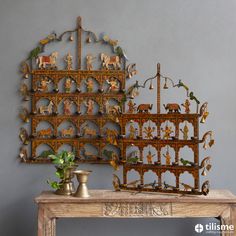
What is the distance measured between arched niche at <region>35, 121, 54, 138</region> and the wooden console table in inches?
26.6

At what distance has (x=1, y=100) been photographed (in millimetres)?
3723

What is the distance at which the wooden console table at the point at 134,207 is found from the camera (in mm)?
3143

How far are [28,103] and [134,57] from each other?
0.96 metres

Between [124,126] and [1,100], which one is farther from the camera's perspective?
[1,100]

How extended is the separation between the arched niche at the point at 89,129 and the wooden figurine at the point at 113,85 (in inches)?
12.1

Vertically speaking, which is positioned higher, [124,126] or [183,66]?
[183,66]

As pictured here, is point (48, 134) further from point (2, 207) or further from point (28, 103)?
point (2, 207)

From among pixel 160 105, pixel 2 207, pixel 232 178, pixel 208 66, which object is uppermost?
pixel 208 66

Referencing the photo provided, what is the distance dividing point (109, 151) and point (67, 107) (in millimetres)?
499

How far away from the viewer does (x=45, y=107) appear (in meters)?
3.70

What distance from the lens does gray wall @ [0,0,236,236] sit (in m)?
3.69

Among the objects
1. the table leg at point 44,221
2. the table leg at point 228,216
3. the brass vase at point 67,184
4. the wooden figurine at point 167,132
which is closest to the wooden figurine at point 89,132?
the brass vase at point 67,184

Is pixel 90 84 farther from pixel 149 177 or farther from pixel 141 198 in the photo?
pixel 141 198

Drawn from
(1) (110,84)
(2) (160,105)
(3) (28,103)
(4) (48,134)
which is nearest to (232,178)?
(2) (160,105)
